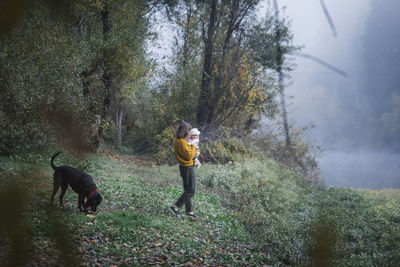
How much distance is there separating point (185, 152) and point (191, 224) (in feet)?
5.42

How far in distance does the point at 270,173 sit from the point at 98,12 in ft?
32.5

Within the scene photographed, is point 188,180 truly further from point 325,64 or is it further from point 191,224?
point 325,64

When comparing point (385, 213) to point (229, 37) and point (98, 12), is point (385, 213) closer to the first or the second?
point (229, 37)

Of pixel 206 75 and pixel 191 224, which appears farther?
pixel 206 75

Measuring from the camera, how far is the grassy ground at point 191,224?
646mm

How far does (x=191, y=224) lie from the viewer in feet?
22.9

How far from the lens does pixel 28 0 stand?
73 cm

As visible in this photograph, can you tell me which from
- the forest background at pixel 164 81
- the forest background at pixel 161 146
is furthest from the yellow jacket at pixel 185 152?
the forest background at pixel 164 81

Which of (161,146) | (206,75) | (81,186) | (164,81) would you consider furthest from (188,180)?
(164,81)

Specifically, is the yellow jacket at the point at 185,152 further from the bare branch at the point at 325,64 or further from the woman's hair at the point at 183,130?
the bare branch at the point at 325,64

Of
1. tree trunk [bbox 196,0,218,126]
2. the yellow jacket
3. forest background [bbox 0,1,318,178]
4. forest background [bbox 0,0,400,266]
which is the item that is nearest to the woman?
the yellow jacket

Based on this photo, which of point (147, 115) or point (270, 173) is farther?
point (147, 115)

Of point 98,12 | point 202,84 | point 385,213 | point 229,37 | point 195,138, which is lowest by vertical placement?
point 385,213

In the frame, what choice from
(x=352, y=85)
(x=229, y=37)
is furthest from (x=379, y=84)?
(x=229, y=37)
